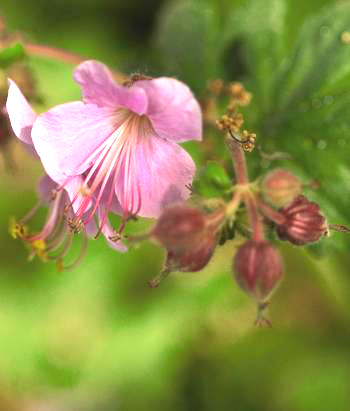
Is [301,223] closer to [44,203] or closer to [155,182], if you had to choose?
[155,182]

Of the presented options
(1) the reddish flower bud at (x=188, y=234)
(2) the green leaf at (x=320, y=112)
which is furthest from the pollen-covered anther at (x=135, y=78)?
(2) the green leaf at (x=320, y=112)

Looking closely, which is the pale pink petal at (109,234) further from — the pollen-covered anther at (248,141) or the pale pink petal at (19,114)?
the pollen-covered anther at (248,141)

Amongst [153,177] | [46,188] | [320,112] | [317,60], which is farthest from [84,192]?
[317,60]

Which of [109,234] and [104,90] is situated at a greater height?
[104,90]

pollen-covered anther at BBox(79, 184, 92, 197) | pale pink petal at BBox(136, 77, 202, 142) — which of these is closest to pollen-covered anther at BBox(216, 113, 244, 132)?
pale pink petal at BBox(136, 77, 202, 142)

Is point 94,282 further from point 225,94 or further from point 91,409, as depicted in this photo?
point 225,94

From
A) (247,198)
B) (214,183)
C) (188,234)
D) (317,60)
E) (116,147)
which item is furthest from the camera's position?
(317,60)

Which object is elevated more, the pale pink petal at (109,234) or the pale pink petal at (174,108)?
the pale pink petal at (174,108)

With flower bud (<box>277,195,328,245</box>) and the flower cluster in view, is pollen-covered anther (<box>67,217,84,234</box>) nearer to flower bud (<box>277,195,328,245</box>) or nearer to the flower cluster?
the flower cluster
